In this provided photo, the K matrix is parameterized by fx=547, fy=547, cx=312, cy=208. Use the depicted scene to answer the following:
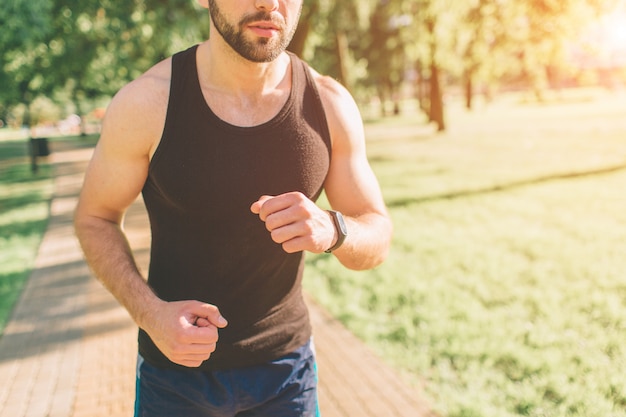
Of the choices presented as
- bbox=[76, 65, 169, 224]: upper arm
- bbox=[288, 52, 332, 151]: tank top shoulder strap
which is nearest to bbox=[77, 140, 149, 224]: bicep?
bbox=[76, 65, 169, 224]: upper arm

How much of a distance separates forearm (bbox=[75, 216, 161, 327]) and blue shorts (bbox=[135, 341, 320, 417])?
0.76ft

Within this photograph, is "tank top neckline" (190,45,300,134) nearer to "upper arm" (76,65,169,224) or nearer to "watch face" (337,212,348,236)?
"upper arm" (76,65,169,224)

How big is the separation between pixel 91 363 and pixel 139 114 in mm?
3701

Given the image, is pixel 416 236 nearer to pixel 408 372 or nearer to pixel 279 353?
pixel 408 372

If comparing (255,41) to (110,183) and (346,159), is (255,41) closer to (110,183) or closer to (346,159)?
(346,159)

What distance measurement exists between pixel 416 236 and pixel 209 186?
22.1ft

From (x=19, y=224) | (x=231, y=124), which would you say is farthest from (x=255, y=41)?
(x=19, y=224)

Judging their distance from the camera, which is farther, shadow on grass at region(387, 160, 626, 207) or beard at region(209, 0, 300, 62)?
shadow on grass at region(387, 160, 626, 207)

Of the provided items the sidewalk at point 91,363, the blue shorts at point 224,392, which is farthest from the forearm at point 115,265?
the sidewalk at point 91,363

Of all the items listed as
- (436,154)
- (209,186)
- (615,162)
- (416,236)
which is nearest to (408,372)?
(209,186)

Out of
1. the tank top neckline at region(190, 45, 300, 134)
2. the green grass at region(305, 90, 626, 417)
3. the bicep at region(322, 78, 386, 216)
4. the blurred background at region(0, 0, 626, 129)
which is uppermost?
the blurred background at region(0, 0, 626, 129)

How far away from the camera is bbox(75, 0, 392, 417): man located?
1.65 meters

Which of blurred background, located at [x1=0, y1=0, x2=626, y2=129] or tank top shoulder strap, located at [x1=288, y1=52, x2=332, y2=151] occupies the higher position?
blurred background, located at [x1=0, y1=0, x2=626, y2=129]

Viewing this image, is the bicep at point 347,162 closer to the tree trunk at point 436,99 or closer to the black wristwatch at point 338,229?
the black wristwatch at point 338,229
